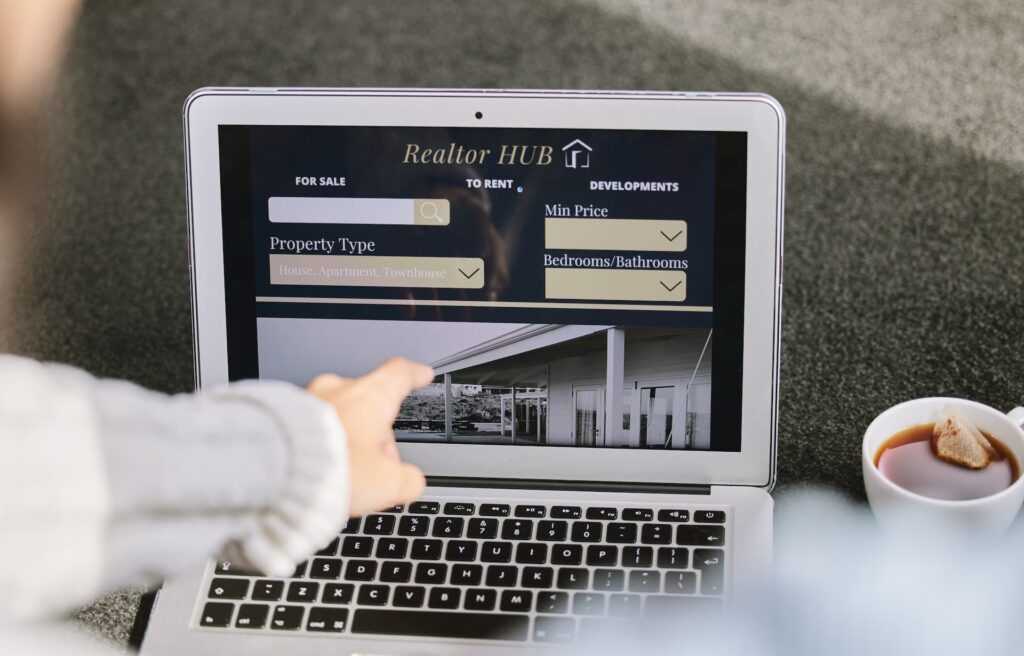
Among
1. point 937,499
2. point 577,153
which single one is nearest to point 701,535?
point 937,499

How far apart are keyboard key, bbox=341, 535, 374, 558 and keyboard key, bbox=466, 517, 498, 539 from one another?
5cm

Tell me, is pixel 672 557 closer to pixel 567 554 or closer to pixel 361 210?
pixel 567 554

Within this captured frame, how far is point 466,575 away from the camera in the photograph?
47 centimetres

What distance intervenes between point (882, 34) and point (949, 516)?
521 mm

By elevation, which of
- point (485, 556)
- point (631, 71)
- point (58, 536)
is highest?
point (631, 71)

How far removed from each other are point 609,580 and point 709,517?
0.07 meters

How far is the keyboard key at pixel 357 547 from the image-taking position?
48cm

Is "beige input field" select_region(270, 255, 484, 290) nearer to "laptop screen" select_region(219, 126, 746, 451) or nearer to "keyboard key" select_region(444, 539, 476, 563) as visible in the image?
"laptop screen" select_region(219, 126, 746, 451)

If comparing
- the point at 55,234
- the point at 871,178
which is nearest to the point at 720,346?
the point at 871,178

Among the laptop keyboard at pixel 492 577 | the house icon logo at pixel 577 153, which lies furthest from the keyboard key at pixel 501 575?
the house icon logo at pixel 577 153

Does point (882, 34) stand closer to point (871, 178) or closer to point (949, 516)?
point (871, 178)

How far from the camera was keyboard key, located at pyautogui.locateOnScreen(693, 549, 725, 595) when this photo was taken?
455mm

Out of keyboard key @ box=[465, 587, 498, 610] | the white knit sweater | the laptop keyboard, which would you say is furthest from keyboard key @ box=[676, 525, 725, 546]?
the white knit sweater

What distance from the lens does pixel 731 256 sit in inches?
19.5
